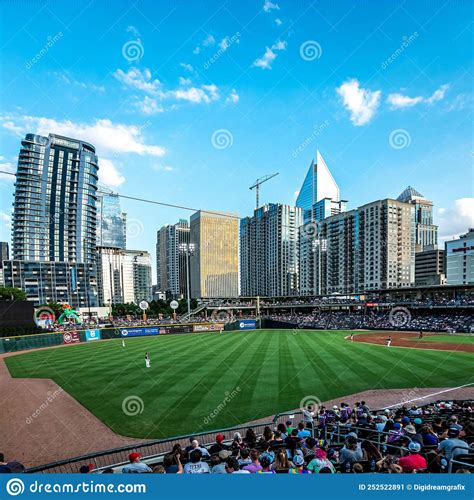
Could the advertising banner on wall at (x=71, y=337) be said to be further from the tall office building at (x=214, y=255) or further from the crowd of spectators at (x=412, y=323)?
the tall office building at (x=214, y=255)

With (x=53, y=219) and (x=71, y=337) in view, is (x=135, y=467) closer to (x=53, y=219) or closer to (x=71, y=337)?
(x=71, y=337)

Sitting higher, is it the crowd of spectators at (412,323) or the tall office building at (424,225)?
the tall office building at (424,225)

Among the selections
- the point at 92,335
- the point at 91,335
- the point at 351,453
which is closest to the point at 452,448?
the point at 351,453

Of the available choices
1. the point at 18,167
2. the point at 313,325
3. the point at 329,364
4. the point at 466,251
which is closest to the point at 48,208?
the point at 18,167

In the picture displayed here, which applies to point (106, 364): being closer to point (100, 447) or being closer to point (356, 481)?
point (100, 447)

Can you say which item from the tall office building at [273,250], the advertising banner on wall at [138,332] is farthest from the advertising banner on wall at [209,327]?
the tall office building at [273,250]

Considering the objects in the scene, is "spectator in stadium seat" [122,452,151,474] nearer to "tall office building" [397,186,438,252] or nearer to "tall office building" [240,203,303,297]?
"tall office building" [240,203,303,297]
